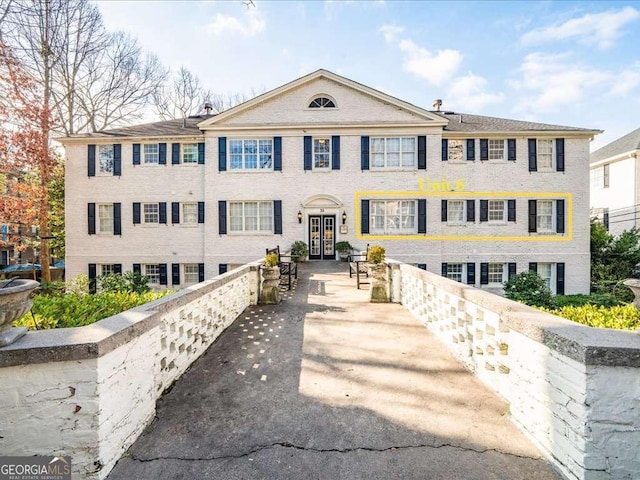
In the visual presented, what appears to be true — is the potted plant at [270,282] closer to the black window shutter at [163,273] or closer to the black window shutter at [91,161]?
the black window shutter at [163,273]

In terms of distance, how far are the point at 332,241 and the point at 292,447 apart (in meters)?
13.2

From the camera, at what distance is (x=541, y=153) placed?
601 inches

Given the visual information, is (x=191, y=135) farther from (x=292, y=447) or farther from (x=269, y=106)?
(x=292, y=447)

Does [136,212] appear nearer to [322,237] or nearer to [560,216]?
[322,237]

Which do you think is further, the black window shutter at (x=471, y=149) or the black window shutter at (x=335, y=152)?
the black window shutter at (x=471, y=149)

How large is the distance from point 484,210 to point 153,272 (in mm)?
17647

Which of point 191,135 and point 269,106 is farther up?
point 269,106

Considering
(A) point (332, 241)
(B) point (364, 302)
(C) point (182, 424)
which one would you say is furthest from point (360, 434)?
(A) point (332, 241)

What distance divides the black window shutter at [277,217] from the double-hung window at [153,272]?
663 cm

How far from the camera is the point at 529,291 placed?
1249cm

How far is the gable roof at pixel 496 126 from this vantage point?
48.6 feet

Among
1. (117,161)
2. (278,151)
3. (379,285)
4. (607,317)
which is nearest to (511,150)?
(278,151)

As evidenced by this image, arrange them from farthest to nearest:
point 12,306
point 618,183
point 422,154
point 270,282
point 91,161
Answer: point 618,183 < point 91,161 < point 422,154 < point 270,282 < point 12,306

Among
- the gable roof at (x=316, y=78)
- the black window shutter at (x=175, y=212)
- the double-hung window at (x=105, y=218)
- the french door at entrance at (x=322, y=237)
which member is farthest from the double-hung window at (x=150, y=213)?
the french door at entrance at (x=322, y=237)
